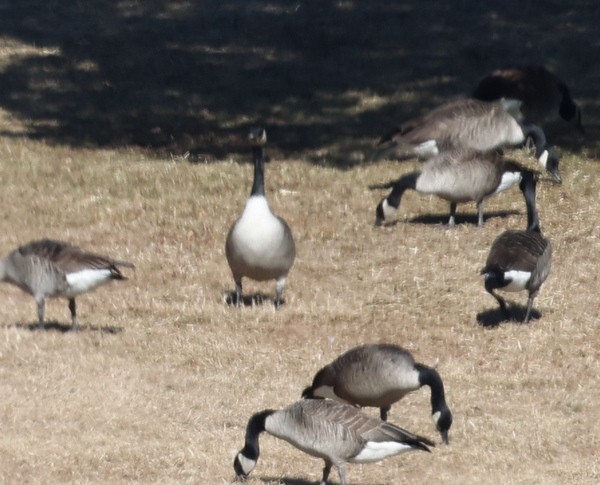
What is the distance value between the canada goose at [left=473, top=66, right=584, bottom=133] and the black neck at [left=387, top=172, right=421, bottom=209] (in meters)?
3.63

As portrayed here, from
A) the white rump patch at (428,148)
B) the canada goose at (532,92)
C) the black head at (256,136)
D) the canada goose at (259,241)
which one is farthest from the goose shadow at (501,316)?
the canada goose at (532,92)

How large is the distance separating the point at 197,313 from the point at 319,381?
10.2 ft

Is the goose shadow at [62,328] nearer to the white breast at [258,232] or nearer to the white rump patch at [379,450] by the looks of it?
the white breast at [258,232]

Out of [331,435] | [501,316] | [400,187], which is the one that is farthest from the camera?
[400,187]

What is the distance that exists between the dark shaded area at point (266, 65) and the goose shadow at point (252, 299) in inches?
212

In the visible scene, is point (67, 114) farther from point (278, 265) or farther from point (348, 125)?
point (278, 265)

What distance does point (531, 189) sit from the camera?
45.5ft

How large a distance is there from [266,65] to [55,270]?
12.8 m

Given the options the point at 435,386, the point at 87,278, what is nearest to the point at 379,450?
the point at 435,386

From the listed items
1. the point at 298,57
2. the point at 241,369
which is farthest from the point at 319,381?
the point at 298,57

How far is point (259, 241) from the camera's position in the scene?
474 inches

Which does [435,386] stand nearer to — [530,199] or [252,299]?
[252,299]

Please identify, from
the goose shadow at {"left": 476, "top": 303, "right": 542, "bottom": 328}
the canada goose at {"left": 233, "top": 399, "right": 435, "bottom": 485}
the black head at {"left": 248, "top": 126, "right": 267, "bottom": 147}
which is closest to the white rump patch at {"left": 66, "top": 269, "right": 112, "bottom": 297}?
the black head at {"left": 248, "top": 126, "right": 267, "bottom": 147}

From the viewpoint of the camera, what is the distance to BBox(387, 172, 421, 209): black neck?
15109 mm
